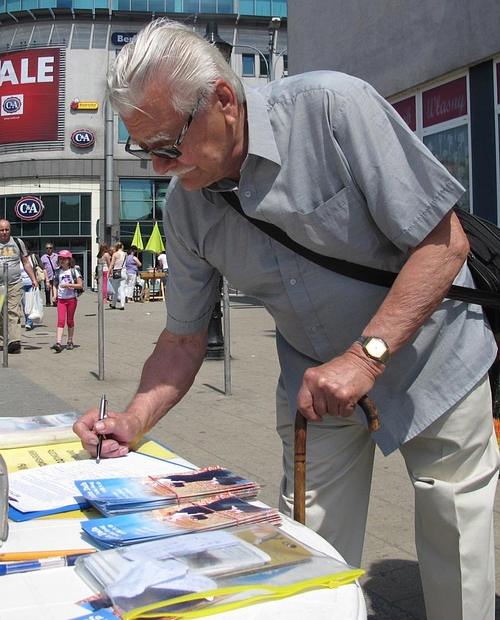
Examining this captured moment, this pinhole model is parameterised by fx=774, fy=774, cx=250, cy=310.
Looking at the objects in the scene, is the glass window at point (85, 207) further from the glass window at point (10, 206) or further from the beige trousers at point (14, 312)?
the beige trousers at point (14, 312)

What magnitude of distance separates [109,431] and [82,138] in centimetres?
4567

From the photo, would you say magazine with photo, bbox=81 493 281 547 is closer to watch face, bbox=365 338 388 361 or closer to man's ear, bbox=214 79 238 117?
watch face, bbox=365 338 388 361

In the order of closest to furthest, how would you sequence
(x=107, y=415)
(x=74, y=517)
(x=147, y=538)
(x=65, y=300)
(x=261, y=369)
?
(x=147, y=538), (x=74, y=517), (x=107, y=415), (x=261, y=369), (x=65, y=300)

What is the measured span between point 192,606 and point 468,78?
10449 mm

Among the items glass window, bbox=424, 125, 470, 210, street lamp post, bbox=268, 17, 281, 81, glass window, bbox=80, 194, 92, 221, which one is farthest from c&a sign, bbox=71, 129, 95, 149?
glass window, bbox=424, 125, 470, 210

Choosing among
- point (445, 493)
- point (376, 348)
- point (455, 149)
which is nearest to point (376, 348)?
point (376, 348)

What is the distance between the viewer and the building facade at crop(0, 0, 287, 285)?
45.8 meters

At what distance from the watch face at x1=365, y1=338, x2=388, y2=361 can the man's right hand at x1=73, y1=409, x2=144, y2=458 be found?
30.7 inches

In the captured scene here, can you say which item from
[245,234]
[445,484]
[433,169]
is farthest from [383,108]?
[445,484]

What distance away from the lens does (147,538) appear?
1.50 meters

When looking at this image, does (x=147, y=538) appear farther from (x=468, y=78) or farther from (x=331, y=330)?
(x=468, y=78)

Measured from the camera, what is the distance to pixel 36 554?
58.7 inches

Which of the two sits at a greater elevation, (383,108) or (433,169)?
(383,108)

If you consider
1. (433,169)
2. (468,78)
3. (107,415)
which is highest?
(468,78)
